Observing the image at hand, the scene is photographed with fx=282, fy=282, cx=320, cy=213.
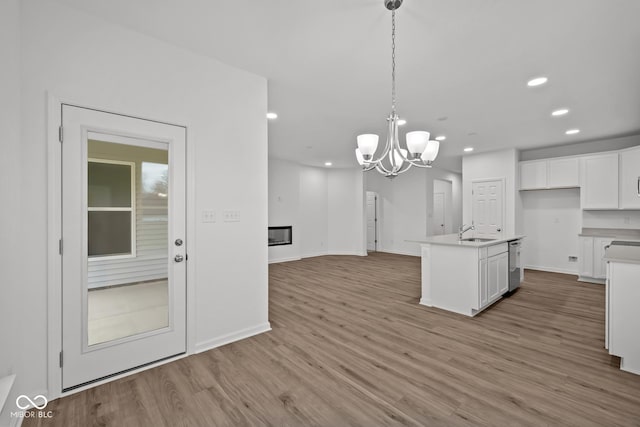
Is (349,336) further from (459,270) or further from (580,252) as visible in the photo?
(580,252)

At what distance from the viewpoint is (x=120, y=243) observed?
2.28 m

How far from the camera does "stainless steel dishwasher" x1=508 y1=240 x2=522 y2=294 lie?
175 inches

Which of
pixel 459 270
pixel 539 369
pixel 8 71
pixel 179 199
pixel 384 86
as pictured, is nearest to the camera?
pixel 8 71

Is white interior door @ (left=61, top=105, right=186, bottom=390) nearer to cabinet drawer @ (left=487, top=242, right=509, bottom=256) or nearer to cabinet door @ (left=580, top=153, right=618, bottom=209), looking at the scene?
cabinet drawer @ (left=487, top=242, right=509, bottom=256)

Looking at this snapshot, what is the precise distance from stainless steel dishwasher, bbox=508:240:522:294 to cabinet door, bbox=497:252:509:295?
0.49ft

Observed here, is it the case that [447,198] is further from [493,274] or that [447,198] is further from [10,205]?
[10,205]

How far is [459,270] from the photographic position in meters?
3.69

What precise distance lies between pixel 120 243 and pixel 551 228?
25.0 feet

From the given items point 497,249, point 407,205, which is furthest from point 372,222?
point 497,249

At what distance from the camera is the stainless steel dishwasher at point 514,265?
4457 mm

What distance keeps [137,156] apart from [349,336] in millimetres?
2618

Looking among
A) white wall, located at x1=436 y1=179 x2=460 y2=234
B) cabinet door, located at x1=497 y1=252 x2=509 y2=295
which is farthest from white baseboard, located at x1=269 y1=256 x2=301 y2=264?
white wall, located at x1=436 y1=179 x2=460 y2=234

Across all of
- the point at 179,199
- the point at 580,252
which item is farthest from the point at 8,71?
the point at 580,252

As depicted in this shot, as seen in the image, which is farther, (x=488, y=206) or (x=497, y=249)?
(x=488, y=206)
